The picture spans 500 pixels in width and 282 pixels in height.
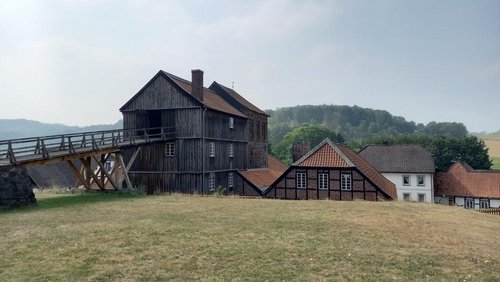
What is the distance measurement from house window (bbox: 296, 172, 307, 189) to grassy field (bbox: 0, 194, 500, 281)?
14.3m

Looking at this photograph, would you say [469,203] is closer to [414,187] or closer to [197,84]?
[414,187]

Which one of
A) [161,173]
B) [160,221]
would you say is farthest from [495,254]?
[161,173]

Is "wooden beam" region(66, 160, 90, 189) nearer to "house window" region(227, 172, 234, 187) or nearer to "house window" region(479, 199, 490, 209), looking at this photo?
"house window" region(227, 172, 234, 187)

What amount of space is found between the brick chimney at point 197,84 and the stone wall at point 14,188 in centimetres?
1549

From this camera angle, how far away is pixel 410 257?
1012 centimetres

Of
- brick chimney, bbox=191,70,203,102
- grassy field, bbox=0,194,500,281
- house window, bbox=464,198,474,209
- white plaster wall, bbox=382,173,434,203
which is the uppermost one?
brick chimney, bbox=191,70,203,102

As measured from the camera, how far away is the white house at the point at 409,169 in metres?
47.7

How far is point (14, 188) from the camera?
17.3m

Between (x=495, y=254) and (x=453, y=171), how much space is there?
136 feet

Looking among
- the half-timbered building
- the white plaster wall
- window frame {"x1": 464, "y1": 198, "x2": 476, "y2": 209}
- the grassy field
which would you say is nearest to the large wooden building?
the half-timbered building

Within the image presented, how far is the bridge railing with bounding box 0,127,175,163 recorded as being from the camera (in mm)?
19039

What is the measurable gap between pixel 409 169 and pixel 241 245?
43.6 metres

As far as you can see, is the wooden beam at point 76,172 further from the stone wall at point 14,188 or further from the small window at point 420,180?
the small window at point 420,180

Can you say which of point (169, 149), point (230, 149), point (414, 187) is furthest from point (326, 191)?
point (414, 187)
